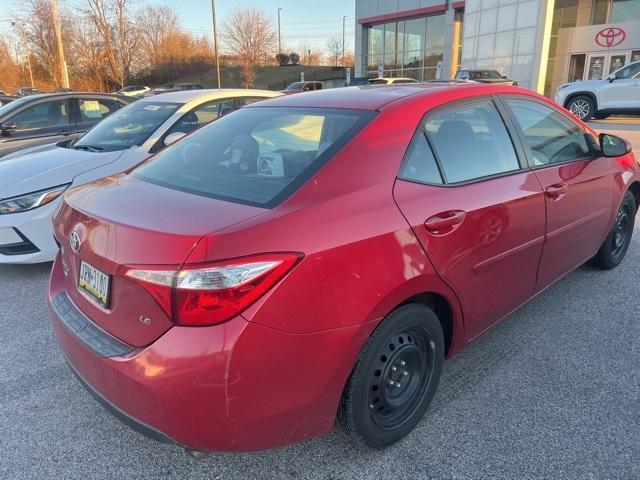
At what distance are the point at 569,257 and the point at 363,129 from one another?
6.69ft

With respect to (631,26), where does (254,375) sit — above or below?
below

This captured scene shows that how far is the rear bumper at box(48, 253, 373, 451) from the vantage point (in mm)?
1689

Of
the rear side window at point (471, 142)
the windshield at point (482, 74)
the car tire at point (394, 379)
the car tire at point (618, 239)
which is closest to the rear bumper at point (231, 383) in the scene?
the car tire at point (394, 379)

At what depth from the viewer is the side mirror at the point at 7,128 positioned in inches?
277

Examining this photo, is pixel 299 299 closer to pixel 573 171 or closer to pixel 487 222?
pixel 487 222

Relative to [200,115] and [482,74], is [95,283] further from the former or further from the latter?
[482,74]

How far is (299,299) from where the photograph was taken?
1.76 meters

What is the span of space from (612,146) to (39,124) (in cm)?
735

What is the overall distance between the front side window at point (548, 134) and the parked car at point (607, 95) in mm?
13391

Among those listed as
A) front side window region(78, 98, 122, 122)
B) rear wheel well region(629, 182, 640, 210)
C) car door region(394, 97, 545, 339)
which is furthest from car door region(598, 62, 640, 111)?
car door region(394, 97, 545, 339)

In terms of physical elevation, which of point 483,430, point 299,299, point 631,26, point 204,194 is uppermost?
point 631,26

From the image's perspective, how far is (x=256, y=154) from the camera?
260 centimetres

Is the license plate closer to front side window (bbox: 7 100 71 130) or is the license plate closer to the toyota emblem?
the toyota emblem

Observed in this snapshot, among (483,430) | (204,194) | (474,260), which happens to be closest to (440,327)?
(474,260)
